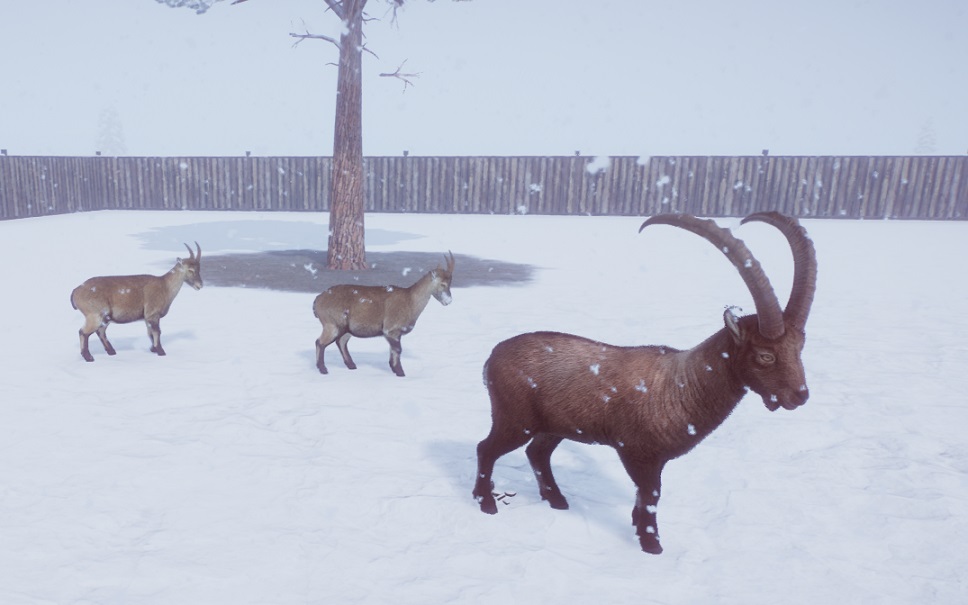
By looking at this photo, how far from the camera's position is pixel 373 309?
5.93m

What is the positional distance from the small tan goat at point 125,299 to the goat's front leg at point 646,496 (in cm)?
438

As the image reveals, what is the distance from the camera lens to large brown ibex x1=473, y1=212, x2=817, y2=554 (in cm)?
272

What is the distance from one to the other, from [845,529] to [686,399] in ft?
4.38

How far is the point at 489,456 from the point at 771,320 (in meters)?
1.59

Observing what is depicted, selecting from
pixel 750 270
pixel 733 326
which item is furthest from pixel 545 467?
pixel 750 270

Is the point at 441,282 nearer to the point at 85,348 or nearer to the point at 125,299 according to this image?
the point at 125,299

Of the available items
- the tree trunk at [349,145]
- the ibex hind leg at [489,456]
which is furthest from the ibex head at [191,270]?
the tree trunk at [349,145]

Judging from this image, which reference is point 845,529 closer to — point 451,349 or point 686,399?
point 686,399

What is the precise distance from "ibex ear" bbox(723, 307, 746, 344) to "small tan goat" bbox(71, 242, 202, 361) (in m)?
4.72

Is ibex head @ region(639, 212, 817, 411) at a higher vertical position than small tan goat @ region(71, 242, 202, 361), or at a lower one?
higher

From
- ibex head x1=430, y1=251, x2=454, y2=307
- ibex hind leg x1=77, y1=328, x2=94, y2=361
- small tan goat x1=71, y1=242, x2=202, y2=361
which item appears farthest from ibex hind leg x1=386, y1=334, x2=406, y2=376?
ibex hind leg x1=77, y1=328, x2=94, y2=361

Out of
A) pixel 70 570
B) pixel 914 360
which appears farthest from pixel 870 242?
pixel 70 570

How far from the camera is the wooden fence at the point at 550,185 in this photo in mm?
24062

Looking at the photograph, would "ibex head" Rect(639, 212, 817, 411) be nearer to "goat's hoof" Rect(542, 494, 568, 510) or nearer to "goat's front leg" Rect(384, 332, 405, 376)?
"goat's hoof" Rect(542, 494, 568, 510)
